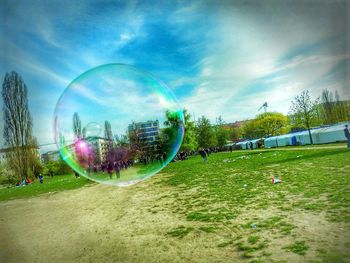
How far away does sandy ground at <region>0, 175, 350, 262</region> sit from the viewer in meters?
5.50

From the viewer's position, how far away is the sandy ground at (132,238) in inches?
217

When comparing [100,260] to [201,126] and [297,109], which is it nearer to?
[297,109]

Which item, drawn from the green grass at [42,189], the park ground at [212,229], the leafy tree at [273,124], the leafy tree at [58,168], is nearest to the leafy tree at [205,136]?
the leafy tree at [273,124]

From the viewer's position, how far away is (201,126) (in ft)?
271

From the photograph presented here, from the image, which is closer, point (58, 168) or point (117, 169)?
point (117, 169)

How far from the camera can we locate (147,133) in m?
8.09

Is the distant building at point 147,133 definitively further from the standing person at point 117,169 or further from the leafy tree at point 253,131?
the leafy tree at point 253,131

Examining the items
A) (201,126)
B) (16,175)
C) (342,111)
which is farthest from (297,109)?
(16,175)

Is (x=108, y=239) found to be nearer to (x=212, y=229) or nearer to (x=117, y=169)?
(x=117, y=169)

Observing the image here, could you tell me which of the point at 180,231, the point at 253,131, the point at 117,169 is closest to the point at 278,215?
the point at 180,231

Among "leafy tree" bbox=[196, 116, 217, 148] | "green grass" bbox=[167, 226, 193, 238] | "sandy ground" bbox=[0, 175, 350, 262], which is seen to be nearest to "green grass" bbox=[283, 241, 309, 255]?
"sandy ground" bbox=[0, 175, 350, 262]

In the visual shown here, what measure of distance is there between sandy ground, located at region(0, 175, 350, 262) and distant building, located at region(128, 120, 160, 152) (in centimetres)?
253

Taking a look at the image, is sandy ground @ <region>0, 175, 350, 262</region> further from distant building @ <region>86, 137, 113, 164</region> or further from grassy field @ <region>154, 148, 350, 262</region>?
distant building @ <region>86, 137, 113, 164</region>

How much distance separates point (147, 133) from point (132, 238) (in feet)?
10.1
